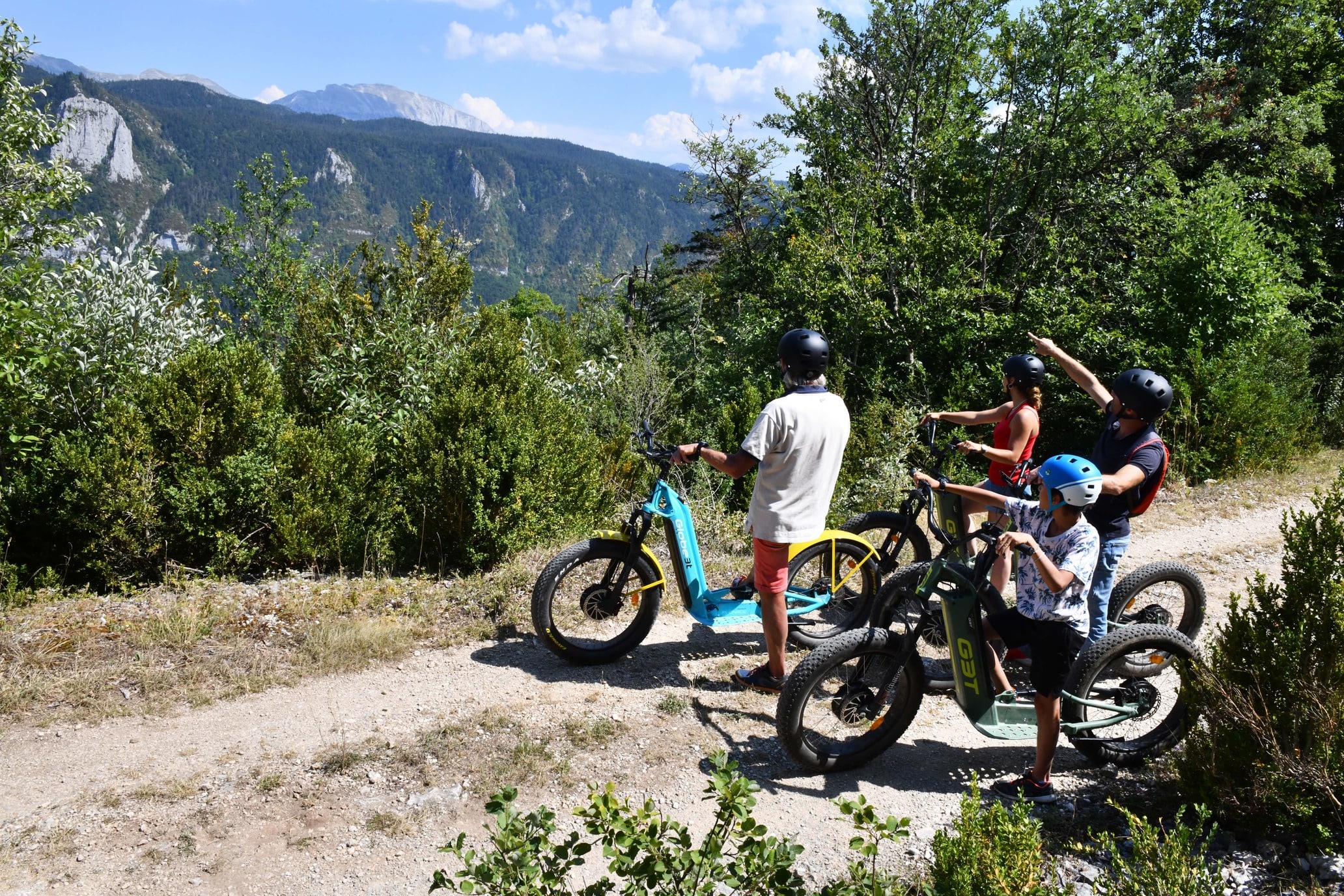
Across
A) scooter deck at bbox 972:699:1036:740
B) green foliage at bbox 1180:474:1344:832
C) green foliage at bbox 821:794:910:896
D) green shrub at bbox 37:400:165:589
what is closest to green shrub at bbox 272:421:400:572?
green shrub at bbox 37:400:165:589

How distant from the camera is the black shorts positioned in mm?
3869

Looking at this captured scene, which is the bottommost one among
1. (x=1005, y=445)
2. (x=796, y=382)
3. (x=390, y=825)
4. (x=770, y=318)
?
(x=390, y=825)

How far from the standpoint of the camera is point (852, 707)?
13.6 ft

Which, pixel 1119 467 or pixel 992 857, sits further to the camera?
pixel 1119 467

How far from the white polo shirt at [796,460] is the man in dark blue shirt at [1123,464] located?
1357 millimetres

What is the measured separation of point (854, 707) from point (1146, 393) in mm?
2186

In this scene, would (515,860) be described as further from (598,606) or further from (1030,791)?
(598,606)

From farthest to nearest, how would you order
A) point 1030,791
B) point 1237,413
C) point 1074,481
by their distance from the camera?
point 1237,413
point 1030,791
point 1074,481

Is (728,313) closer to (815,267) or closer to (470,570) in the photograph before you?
(815,267)

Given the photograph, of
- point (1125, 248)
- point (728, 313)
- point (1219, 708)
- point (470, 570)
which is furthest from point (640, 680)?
point (728, 313)

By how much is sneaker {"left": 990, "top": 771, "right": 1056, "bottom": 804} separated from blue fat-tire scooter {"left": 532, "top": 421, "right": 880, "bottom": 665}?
1.14m

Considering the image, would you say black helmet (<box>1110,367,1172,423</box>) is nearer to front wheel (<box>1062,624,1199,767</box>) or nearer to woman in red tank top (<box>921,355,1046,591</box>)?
woman in red tank top (<box>921,355,1046,591</box>)

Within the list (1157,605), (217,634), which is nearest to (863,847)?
(1157,605)

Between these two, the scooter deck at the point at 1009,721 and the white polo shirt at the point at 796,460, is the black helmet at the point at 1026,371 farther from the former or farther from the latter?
the scooter deck at the point at 1009,721
